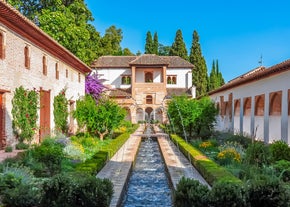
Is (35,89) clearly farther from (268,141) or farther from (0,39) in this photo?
(268,141)

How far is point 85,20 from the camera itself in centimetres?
3008

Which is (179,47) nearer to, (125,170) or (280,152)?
(280,152)

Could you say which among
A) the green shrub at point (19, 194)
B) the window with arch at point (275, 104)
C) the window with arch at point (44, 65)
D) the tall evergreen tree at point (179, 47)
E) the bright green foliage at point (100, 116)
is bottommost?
the green shrub at point (19, 194)

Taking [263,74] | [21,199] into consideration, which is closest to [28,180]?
[21,199]

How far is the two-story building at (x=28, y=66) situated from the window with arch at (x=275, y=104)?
31.2 feet

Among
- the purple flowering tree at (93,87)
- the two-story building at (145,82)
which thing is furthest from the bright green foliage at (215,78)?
the purple flowering tree at (93,87)

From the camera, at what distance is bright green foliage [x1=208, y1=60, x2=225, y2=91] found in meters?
55.1

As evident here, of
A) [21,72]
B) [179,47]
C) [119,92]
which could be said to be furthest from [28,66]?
[179,47]

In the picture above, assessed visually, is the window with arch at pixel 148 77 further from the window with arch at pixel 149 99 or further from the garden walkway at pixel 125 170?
the garden walkway at pixel 125 170

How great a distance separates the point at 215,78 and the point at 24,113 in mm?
44476

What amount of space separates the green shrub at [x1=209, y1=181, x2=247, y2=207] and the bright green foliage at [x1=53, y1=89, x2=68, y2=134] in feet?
45.5

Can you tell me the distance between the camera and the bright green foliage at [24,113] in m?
13.4

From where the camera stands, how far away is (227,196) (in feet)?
17.8

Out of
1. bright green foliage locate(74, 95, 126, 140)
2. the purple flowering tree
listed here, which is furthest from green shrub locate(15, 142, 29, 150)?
the purple flowering tree
